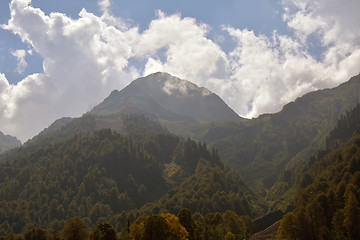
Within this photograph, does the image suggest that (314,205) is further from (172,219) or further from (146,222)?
(146,222)

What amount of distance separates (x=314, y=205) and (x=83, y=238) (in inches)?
4115

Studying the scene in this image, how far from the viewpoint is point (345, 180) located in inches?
7682

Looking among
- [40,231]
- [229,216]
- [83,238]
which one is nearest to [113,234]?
[83,238]

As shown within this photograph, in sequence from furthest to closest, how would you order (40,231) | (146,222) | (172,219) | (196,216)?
1. (196,216)
2. (40,231)
3. (172,219)
4. (146,222)

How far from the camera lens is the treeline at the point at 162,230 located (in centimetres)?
8194

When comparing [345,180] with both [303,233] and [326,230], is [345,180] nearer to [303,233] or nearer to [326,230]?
[326,230]

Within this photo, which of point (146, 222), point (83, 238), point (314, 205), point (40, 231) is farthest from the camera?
point (314, 205)

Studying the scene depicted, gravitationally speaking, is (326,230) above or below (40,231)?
below

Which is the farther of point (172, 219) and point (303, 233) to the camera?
point (303, 233)

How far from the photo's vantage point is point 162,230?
81438 millimetres

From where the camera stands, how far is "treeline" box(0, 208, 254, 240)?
81938 mm

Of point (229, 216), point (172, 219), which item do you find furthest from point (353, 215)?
point (172, 219)

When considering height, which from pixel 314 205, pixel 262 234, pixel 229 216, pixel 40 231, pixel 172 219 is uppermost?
pixel 40 231

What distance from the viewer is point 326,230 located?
136m
